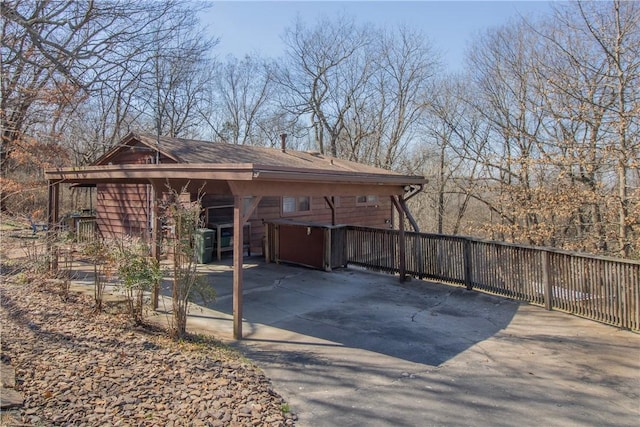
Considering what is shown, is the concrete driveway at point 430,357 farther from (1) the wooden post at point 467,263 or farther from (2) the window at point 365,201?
(2) the window at point 365,201

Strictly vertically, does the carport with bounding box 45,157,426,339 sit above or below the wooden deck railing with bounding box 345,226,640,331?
above

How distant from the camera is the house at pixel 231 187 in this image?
5598 mm

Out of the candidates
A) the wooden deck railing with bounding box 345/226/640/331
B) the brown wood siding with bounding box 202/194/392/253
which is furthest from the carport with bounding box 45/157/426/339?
the brown wood siding with bounding box 202/194/392/253

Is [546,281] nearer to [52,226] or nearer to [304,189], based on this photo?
[304,189]

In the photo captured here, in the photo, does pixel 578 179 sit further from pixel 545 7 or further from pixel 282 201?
pixel 282 201

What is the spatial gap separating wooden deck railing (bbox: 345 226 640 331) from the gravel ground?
18.1 ft

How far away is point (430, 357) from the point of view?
16.7 feet

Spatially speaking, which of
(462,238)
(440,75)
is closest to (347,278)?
(462,238)

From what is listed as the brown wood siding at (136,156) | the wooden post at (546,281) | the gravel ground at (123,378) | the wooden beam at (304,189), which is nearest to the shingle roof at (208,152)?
the brown wood siding at (136,156)

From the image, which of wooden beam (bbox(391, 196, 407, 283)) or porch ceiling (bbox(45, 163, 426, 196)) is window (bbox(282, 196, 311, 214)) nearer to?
wooden beam (bbox(391, 196, 407, 283))

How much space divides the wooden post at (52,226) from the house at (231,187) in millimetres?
24

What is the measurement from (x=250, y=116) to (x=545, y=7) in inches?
839

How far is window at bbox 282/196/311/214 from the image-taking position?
1362 centimetres

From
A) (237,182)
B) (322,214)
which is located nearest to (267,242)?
(322,214)
